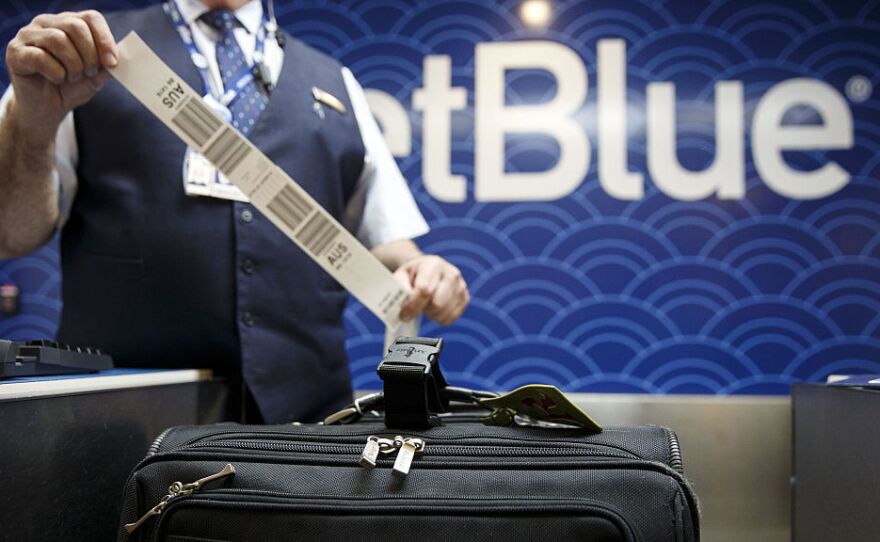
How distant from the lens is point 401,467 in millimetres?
602

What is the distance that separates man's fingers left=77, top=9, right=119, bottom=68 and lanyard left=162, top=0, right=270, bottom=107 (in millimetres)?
192

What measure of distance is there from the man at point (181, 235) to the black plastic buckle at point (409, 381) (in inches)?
8.4

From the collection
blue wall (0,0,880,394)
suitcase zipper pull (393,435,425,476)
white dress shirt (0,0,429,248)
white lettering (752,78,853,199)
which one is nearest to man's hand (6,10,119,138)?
white dress shirt (0,0,429,248)

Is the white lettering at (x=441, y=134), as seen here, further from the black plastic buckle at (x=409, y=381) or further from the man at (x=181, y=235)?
the black plastic buckle at (x=409, y=381)

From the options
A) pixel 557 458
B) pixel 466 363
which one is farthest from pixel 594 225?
pixel 557 458

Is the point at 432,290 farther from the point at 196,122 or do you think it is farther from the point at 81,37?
the point at 81,37

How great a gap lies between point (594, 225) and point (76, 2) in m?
1.77

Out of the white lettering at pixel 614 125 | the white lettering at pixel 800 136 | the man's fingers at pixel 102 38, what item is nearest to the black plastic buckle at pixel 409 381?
the man's fingers at pixel 102 38

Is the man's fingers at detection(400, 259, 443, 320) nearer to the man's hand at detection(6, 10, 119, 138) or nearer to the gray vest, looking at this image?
the gray vest

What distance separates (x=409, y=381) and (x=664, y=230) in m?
1.83

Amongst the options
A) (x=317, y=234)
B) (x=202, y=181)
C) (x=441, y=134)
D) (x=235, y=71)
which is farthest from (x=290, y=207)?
(x=441, y=134)

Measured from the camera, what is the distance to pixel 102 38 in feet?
2.62

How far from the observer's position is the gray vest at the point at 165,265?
Result: 947 millimetres

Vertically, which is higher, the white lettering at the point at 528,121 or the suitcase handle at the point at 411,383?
the white lettering at the point at 528,121
